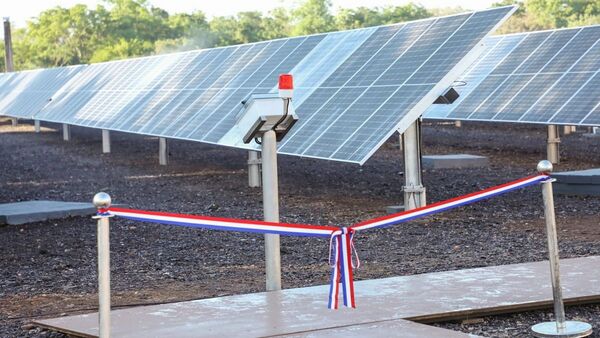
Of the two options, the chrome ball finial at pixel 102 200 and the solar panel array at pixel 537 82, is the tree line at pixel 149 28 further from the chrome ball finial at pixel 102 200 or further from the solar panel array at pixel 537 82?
the chrome ball finial at pixel 102 200

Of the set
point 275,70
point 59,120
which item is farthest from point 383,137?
point 59,120

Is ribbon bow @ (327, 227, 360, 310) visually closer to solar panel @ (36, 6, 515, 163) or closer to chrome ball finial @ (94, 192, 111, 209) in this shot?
chrome ball finial @ (94, 192, 111, 209)

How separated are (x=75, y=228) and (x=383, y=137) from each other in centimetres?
344

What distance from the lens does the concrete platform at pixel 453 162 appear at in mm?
17375

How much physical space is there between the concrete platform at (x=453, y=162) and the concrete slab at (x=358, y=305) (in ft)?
32.5

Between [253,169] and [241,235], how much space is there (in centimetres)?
475

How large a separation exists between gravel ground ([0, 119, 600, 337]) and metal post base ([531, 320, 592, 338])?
0.47 ft

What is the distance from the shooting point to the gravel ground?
793cm

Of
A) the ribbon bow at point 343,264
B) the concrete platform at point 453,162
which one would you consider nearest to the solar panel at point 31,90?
the concrete platform at point 453,162

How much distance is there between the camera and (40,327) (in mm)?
6512

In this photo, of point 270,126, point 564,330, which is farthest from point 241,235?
point 564,330

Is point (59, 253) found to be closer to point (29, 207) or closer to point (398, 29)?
point (29, 207)

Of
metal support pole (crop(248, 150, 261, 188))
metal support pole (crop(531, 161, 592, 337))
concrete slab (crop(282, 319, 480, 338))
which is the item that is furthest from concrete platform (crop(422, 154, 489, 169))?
concrete slab (crop(282, 319, 480, 338))

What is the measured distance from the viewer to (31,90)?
3788cm
